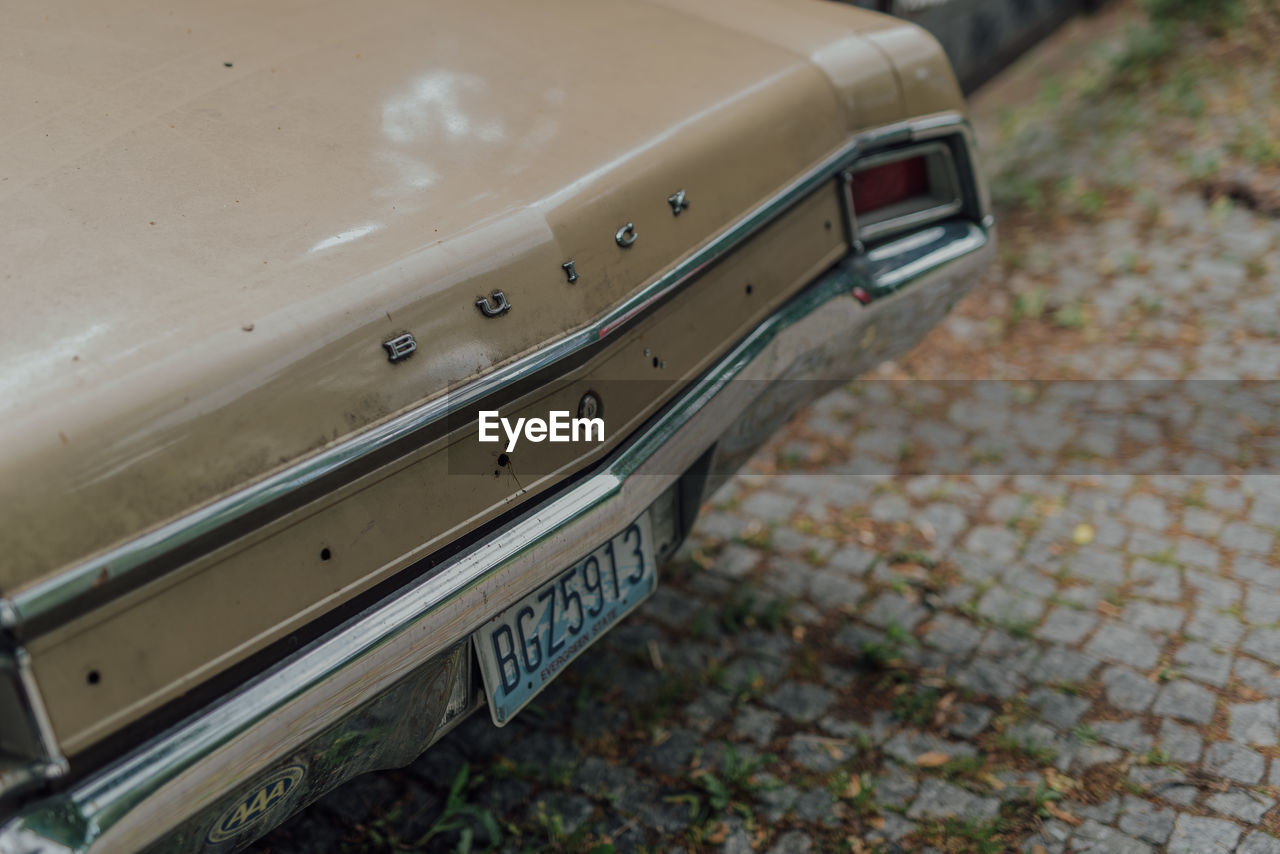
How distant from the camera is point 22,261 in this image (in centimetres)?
150

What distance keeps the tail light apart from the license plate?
910 mm

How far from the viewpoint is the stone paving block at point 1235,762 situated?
2334 mm

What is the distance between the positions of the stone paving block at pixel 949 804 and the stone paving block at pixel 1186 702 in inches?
20.6

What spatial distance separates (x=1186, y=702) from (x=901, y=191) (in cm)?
137

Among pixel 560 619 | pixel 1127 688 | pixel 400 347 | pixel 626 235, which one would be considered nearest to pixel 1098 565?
pixel 1127 688

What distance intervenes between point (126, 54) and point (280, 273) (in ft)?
2.52

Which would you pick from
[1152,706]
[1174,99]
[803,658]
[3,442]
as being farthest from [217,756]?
[1174,99]

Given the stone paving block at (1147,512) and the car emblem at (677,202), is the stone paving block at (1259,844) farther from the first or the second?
the car emblem at (677,202)

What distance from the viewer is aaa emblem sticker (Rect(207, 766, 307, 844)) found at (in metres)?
1.48

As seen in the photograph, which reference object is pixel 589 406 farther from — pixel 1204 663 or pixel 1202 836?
pixel 1204 663

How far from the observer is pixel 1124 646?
2.74 metres

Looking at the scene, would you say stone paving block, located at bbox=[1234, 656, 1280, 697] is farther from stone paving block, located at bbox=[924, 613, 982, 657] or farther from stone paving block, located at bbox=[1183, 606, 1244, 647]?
stone paving block, located at bbox=[924, 613, 982, 657]

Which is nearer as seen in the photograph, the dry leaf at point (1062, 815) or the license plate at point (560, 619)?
the license plate at point (560, 619)

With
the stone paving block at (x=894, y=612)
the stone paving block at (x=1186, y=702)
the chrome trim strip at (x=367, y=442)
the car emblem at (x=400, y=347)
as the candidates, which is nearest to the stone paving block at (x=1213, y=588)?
the stone paving block at (x=1186, y=702)
